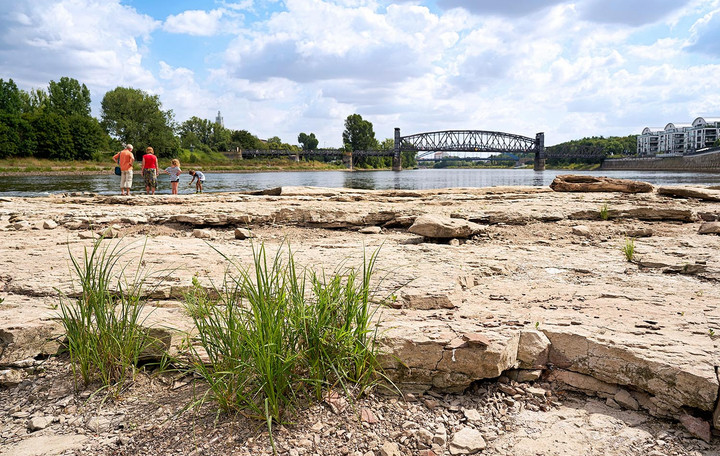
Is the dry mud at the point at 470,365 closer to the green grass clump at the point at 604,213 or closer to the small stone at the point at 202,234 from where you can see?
the small stone at the point at 202,234

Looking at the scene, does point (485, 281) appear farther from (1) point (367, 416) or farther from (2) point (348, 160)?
(2) point (348, 160)

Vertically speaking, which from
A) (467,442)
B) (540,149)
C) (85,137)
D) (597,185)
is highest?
(540,149)

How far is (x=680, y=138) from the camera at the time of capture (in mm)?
143750

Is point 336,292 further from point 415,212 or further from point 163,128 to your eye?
point 163,128

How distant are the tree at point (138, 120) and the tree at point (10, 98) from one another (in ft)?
44.0

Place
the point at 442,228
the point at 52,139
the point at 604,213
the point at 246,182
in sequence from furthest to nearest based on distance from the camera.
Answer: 1. the point at 52,139
2. the point at 246,182
3. the point at 604,213
4. the point at 442,228

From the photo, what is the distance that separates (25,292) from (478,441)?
4.17 meters

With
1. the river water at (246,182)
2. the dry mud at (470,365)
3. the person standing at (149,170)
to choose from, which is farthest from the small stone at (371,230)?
the river water at (246,182)

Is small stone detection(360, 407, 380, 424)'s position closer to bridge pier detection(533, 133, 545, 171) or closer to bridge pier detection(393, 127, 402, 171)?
bridge pier detection(393, 127, 402, 171)

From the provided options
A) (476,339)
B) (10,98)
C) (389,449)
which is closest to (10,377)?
(389,449)

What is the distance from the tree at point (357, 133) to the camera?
14219 cm

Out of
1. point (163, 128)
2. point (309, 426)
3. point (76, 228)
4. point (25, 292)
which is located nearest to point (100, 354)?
point (309, 426)

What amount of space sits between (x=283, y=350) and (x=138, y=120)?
296ft

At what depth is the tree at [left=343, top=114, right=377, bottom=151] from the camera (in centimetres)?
14219
